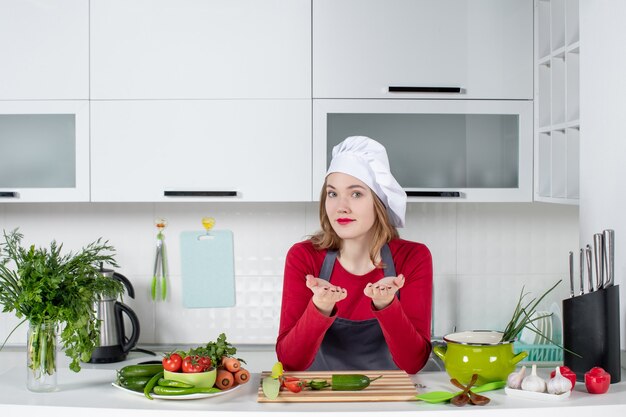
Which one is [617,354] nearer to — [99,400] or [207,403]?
[207,403]

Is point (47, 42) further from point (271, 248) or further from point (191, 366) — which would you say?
point (191, 366)

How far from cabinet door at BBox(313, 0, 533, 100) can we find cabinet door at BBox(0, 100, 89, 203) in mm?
900

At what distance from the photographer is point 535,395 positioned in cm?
181

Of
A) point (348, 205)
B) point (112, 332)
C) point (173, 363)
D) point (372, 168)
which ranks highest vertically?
point (372, 168)

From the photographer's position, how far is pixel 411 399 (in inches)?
71.4

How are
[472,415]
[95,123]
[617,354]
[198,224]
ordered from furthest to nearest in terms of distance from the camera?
[198,224] → [95,123] → [617,354] → [472,415]

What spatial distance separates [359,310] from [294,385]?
0.66 meters

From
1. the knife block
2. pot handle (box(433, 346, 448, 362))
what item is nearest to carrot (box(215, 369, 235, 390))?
pot handle (box(433, 346, 448, 362))

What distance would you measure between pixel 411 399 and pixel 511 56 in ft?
5.15

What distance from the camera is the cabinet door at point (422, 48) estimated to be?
2.85 m

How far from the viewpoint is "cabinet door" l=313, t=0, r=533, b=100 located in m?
2.85

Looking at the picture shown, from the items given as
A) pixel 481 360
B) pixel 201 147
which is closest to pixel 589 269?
pixel 481 360

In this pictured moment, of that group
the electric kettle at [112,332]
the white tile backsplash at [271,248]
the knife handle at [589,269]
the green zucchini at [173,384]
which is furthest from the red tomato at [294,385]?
the white tile backsplash at [271,248]

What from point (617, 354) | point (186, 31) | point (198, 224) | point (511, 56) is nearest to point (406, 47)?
point (511, 56)
